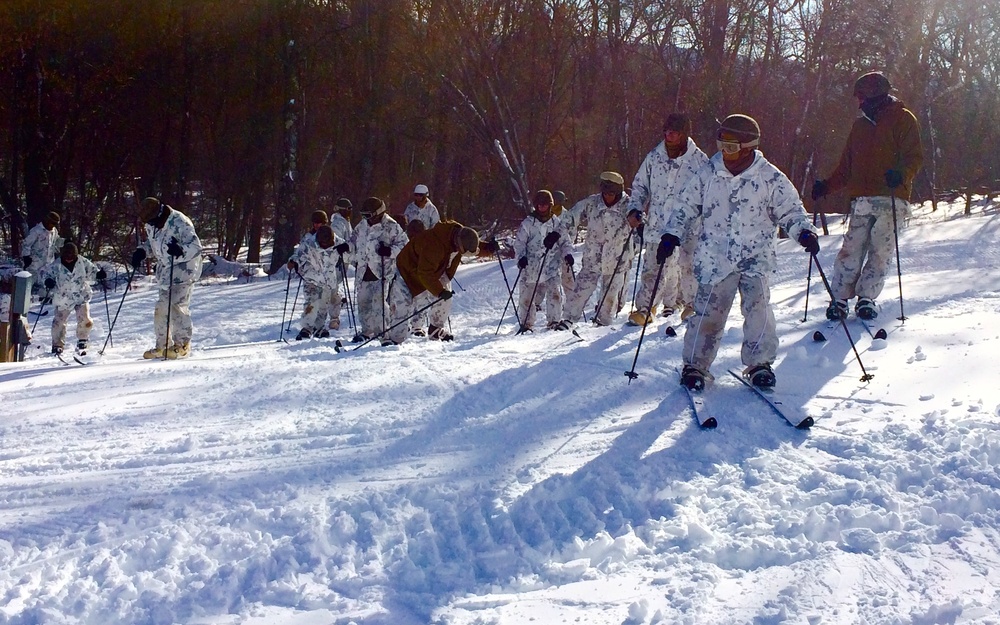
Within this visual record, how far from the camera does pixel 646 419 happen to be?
15.0ft

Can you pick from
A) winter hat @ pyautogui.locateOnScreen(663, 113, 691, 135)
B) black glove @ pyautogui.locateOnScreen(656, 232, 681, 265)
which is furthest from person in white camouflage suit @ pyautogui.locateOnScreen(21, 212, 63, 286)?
black glove @ pyautogui.locateOnScreen(656, 232, 681, 265)

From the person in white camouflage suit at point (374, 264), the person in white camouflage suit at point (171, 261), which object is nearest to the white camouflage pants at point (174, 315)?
the person in white camouflage suit at point (171, 261)

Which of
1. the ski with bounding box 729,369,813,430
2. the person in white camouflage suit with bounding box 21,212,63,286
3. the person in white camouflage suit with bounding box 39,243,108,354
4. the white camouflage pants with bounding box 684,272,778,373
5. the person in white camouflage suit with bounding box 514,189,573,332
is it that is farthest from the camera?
the person in white camouflage suit with bounding box 21,212,63,286

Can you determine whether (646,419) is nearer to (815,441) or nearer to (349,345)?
(815,441)

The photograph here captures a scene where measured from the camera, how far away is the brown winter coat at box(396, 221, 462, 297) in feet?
26.7

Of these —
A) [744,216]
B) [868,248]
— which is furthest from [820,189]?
[744,216]

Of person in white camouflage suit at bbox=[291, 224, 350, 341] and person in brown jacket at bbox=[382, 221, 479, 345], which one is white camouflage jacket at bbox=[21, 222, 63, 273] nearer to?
person in white camouflage suit at bbox=[291, 224, 350, 341]

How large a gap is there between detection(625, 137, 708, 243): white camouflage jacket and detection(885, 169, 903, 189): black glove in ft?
4.41

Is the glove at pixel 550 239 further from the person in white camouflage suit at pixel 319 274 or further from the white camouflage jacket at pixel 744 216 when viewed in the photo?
the white camouflage jacket at pixel 744 216

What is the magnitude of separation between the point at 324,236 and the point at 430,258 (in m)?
2.71

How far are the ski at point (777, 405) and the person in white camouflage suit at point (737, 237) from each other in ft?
0.15

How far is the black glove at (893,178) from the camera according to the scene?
6059 millimetres

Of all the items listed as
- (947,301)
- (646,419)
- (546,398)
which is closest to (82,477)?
(546,398)

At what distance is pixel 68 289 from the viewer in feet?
34.6
